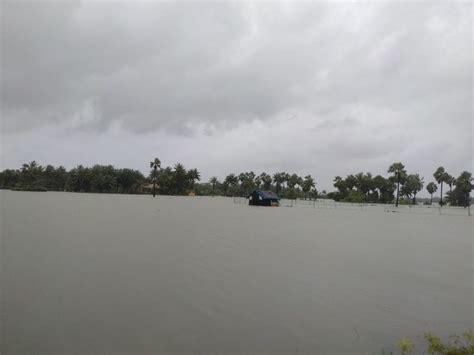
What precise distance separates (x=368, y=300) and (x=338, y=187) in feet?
378

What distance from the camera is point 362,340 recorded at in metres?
6.34

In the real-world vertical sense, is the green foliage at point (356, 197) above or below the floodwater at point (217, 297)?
above

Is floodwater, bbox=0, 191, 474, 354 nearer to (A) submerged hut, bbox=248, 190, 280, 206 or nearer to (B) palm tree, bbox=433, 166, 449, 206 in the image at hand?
(A) submerged hut, bbox=248, 190, 280, 206

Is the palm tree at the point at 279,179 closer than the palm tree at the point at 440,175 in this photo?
No

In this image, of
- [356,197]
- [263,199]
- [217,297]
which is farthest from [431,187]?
[217,297]

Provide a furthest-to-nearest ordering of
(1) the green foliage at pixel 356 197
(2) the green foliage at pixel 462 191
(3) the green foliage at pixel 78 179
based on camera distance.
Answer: (3) the green foliage at pixel 78 179, (1) the green foliage at pixel 356 197, (2) the green foliage at pixel 462 191

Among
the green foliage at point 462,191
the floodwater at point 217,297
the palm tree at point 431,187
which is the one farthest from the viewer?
the palm tree at point 431,187

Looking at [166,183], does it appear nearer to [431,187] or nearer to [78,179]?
[78,179]

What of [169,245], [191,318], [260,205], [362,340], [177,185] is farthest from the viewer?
[177,185]

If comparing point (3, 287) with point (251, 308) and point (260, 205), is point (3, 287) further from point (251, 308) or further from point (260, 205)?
point (260, 205)

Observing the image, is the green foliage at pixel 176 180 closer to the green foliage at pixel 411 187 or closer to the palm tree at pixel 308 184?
the palm tree at pixel 308 184

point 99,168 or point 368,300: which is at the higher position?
point 99,168

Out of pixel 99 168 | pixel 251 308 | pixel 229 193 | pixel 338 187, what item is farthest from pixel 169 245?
pixel 229 193

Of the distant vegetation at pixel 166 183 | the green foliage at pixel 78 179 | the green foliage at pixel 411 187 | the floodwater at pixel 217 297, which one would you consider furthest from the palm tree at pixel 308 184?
the floodwater at pixel 217 297
